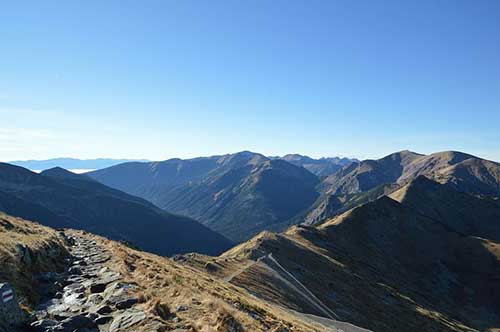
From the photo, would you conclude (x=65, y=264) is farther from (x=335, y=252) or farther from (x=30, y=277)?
(x=335, y=252)

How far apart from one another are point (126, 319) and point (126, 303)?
5.61 feet

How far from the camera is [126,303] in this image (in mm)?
15305

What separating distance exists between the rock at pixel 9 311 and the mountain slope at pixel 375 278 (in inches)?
1920

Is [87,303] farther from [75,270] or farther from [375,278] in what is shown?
[375,278]

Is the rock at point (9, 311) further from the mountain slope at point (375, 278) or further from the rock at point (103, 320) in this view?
the mountain slope at point (375, 278)

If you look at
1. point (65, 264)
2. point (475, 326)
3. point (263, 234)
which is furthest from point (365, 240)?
point (65, 264)

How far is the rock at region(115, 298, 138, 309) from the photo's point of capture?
49.3 feet

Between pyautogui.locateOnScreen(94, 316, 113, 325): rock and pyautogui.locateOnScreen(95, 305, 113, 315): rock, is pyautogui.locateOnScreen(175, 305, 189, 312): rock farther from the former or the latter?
pyautogui.locateOnScreen(94, 316, 113, 325): rock

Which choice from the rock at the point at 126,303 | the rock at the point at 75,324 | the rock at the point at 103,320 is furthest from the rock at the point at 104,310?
the rock at the point at 75,324

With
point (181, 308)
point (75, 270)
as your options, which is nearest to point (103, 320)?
point (181, 308)

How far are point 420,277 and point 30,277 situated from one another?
191 meters

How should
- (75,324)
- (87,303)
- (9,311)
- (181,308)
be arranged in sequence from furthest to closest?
(181,308) → (87,303) → (75,324) → (9,311)

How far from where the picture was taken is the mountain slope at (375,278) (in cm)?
8156

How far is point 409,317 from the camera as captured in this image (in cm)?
9631
